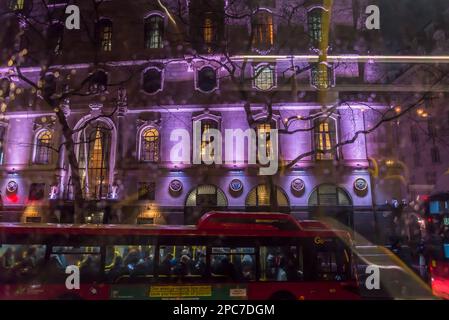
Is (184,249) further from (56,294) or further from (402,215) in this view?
(402,215)

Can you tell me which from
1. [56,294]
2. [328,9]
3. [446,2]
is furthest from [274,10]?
[56,294]

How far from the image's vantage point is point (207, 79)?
922 inches

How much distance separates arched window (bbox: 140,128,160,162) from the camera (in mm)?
23062

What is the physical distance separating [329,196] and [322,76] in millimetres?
7202

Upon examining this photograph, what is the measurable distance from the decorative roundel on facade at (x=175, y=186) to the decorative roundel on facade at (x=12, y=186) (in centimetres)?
898

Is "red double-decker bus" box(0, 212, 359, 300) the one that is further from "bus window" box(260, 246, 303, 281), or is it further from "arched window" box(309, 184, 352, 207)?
"arched window" box(309, 184, 352, 207)

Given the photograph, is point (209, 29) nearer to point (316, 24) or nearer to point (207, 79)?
point (207, 79)

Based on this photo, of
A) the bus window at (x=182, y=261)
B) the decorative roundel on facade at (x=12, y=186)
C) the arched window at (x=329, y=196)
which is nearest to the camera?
the bus window at (x=182, y=261)

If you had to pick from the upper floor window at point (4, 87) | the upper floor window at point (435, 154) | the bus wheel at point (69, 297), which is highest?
the upper floor window at point (4, 87)

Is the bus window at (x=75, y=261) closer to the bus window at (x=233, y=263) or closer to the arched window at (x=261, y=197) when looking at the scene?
the bus window at (x=233, y=263)

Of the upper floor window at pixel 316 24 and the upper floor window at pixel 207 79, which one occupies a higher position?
the upper floor window at pixel 316 24

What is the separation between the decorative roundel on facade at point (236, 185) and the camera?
22281 mm

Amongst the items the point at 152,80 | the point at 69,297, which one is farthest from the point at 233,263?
the point at 152,80

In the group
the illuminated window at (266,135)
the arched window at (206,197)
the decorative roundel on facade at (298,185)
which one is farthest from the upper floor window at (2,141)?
the decorative roundel on facade at (298,185)
